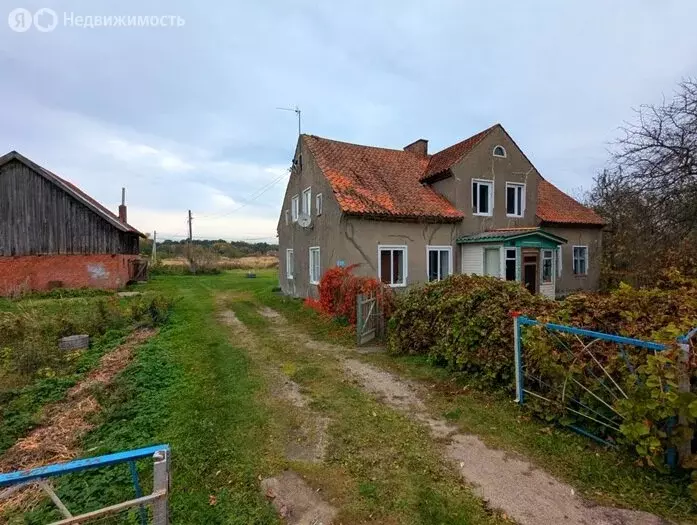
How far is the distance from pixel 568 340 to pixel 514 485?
6.76ft

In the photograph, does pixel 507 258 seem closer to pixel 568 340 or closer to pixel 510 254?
pixel 510 254

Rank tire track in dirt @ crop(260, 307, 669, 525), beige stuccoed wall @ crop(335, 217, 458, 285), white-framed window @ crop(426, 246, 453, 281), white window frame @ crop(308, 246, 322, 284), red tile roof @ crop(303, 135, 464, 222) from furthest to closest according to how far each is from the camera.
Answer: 1. white window frame @ crop(308, 246, 322, 284)
2. white-framed window @ crop(426, 246, 453, 281)
3. red tile roof @ crop(303, 135, 464, 222)
4. beige stuccoed wall @ crop(335, 217, 458, 285)
5. tire track in dirt @ crop(260, 307, 669, 525)

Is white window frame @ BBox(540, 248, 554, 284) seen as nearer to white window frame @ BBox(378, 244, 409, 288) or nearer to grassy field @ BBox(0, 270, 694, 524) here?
white window frame @ BBox(378, 244, 409, 288)

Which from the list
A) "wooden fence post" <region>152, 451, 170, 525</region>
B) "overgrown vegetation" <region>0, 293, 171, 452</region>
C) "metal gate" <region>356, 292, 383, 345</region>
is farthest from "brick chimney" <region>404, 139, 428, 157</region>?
"wooden fence post" <region>152, 451, 170, 525</region>

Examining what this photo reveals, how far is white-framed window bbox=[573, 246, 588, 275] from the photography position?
18.8m

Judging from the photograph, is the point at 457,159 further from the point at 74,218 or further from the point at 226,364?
the point at 74,218

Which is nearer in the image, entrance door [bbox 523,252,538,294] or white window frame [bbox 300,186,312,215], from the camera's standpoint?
entrance door [bbox 523,252,538,294]

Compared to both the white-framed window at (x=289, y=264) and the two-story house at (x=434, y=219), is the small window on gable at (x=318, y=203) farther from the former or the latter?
the white-framed window at (x=289, y=264)

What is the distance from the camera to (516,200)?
17.4 metres

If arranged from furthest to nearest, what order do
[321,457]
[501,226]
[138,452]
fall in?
[501,226] → [321,457] → [138,452]

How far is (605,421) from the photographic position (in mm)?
4301

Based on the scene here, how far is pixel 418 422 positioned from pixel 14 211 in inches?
906

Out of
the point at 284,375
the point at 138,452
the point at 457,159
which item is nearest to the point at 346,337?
the point at 284,375

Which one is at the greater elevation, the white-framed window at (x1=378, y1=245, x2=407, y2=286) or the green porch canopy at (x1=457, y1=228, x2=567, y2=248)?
the green porch canopy at (x1=457, y1=228, x2=567, y2=248)
